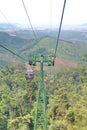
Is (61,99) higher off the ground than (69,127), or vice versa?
(61,99)

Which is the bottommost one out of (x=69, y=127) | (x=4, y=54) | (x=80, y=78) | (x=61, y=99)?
(x=69, y=127)

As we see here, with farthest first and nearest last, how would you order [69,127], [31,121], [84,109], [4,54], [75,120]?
[4,54]
[31,121]
[84,109]
[75,120]
[69,127]

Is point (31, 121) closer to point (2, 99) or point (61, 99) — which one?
point (61, 99)

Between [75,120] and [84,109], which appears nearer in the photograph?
[75,120]

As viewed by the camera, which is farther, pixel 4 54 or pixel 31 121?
pixel 4 54

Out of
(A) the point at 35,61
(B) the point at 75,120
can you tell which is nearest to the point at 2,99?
(B) the point at 75,120

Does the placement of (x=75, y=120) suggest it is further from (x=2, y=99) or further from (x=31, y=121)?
(x=2, y=99)

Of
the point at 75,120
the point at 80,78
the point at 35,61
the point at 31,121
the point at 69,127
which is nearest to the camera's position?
the point at 35,61

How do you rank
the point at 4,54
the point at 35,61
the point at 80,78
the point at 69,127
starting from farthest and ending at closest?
the point at 4,54, the point at 80,78, the point at 69,127, the point at 35,61

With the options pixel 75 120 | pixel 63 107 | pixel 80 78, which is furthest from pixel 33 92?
pixel 80 78
